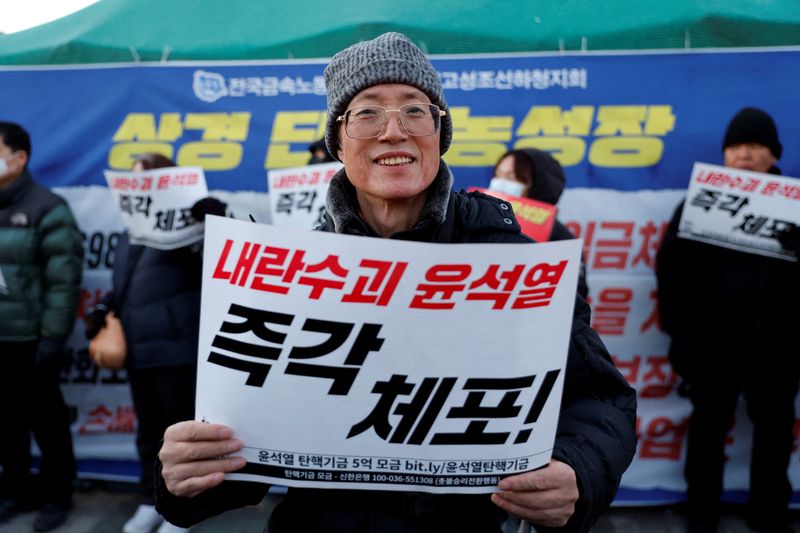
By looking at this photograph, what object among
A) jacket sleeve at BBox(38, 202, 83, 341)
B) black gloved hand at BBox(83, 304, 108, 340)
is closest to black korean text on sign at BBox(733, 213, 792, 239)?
black gloved hand at BBox(83, 304, 108, 340)

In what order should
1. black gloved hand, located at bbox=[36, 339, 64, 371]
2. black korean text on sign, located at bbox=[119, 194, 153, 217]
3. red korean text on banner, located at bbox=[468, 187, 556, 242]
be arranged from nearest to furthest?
red korean text on banner, located at bbox=[468, 187, 556, 242] → black korean text on sign, located at bbox=[119, 194, 153, 217] → black gloved hand, located at bbox=[36, 339, 64, 371]

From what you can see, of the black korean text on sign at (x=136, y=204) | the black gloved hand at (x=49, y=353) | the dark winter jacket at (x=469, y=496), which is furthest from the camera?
the black gloved hand at (x=49, y=353)

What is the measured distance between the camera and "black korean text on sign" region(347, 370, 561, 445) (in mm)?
1132

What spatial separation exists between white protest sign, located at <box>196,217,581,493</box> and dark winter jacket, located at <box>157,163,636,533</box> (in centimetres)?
9

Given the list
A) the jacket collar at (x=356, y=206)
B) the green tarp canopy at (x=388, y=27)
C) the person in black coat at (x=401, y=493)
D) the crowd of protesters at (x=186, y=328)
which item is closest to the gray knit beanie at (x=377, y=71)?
the person in black coat at (x=401, y=493)

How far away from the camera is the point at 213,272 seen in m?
1.14

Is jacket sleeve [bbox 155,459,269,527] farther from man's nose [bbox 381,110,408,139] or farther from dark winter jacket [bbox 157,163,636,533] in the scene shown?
man's nose [bbox 381,110,408,139]

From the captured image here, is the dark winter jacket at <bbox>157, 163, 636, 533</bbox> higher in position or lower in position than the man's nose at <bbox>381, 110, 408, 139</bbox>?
lower

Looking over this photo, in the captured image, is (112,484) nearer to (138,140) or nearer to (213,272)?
(138,140)

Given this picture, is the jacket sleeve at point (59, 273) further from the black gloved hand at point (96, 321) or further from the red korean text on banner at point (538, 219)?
the red korean text on banner at point (538, 219)

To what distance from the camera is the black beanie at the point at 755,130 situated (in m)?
3.38

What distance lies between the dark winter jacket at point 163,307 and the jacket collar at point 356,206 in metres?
2.17

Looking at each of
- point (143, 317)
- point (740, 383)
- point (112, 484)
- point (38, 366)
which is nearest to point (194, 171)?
point (143, 317)

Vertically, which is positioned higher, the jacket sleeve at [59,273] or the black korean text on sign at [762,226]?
the black korean text on sign at [762,226]
